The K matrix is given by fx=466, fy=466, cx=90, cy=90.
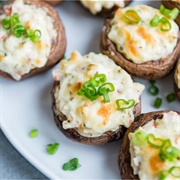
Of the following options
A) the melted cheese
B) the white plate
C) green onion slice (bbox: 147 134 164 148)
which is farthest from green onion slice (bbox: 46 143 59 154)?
green onion slice (bbox: 147 134 164 148)

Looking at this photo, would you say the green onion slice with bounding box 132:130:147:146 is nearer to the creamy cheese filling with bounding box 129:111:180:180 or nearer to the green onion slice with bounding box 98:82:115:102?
the creamy cheese filling with bounding box 129:111:180:180

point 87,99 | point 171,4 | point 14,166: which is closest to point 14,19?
point 87,99

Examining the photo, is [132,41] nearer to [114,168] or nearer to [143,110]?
[143,110]

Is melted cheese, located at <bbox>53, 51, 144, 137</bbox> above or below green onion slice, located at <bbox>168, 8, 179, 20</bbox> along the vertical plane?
below

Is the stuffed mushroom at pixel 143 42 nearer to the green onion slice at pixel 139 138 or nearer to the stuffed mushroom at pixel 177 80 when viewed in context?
the stuffed mushroom at pixel 177 80

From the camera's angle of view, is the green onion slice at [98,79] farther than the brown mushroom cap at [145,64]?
No

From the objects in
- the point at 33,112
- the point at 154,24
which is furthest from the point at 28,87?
the point at 154,24

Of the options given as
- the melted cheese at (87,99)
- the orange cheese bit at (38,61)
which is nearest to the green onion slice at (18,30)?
the orange cheese bit at (38,61)
